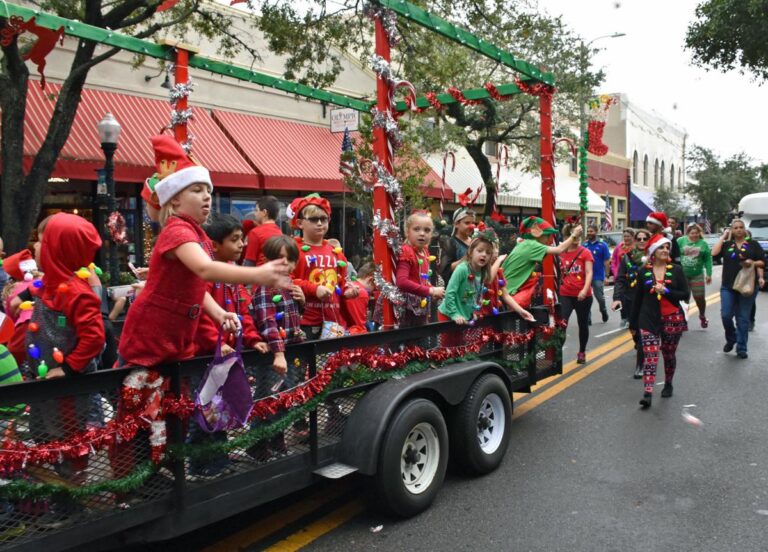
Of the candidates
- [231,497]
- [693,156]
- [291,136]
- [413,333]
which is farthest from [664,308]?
[693,156]

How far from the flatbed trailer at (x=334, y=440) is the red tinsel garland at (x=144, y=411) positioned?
0.14 ft

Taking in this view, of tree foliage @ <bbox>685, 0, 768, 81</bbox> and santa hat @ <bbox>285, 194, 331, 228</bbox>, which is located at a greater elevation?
tree foliage @ <bbox>685, 0, 768, 81</bbox>

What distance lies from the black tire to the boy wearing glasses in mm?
1025

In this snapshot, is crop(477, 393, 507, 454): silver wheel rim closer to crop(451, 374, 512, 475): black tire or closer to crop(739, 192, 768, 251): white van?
crop(451, 374, 512, 475): black tire

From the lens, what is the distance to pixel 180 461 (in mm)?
2908

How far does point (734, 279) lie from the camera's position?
8773mm

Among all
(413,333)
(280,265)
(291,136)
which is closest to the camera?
(280,265)

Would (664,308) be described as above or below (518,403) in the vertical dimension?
above

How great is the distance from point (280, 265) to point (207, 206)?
74 cm

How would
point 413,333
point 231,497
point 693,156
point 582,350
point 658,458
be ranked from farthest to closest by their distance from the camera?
point 693,156 < point 582,350 < point 658,458 < point 413,333 < point 231,497

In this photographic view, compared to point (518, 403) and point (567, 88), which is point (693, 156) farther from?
point (518, 403)

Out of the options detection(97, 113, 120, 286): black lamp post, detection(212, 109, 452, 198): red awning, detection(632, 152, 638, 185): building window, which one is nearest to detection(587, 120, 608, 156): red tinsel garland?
detection(212, 109, 452, 198): red awning

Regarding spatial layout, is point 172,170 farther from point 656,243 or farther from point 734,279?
point 734,279

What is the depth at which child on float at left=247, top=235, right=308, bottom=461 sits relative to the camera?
3.34 metres
